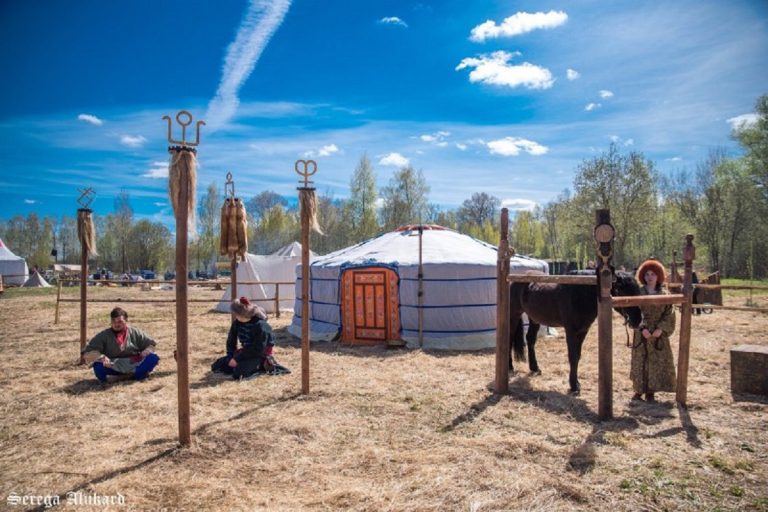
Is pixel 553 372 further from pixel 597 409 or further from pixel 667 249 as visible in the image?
pixel 667 249

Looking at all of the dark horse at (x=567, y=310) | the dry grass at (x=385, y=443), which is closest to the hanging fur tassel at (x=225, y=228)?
the dry grass at (x=385, y=443)

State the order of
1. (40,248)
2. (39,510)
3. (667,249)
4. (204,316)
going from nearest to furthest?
(39,510), (204,316), (667,249), (40,248)

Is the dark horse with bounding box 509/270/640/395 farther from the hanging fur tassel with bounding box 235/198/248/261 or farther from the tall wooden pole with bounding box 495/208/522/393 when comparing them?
the hanging fur tassel with bounding box 235/198/248/261

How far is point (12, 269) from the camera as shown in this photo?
28938mm

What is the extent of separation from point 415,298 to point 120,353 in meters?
4.98

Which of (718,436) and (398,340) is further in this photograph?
(398,340)

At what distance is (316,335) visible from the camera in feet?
31.5

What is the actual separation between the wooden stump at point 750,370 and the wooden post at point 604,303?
1.94 metres

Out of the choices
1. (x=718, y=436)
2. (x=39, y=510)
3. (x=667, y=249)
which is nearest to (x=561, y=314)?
(x=718, y=436)

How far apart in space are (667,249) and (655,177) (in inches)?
330

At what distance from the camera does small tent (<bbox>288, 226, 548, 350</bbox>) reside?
8750 mm

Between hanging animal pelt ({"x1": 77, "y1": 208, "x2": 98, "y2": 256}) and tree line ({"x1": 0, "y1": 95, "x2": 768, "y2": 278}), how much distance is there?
17.8m

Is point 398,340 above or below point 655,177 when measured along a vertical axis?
below

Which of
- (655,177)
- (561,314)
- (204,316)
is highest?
(655,177)
